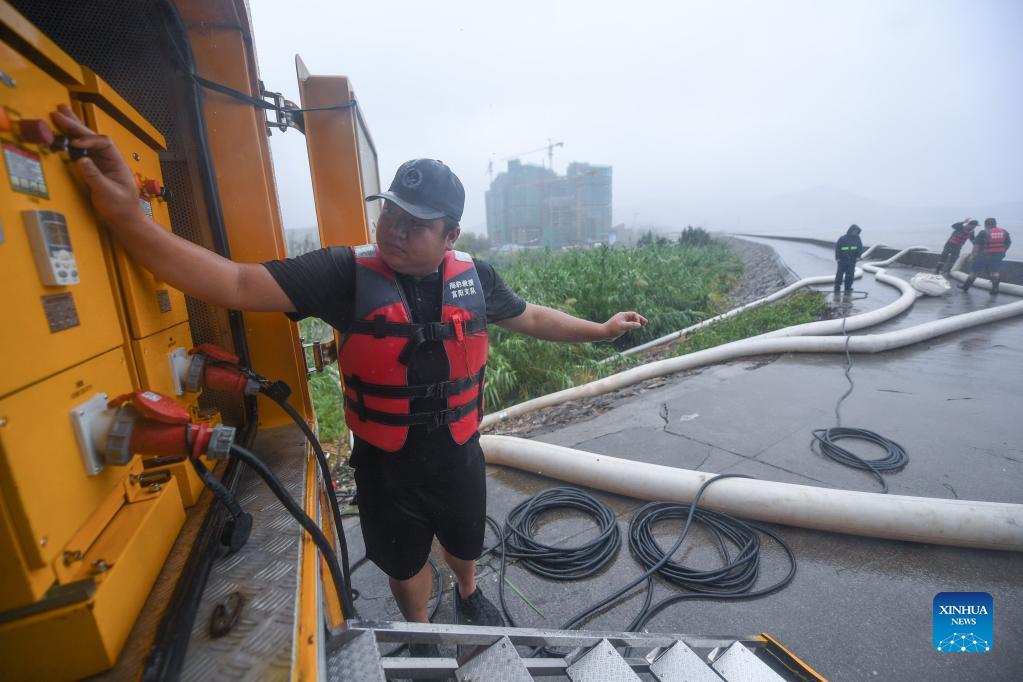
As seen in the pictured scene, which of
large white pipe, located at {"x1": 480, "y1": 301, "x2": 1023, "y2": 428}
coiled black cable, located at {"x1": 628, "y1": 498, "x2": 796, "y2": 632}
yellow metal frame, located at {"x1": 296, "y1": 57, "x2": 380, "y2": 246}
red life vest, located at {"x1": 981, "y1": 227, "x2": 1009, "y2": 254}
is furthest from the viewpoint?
red life vest, located at {"x1": 981, "y1": 227, "x2": 1009, "y2": 254}

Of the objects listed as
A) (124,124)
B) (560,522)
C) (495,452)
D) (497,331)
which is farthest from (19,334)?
(497,331)

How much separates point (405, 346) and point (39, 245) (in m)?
1.00

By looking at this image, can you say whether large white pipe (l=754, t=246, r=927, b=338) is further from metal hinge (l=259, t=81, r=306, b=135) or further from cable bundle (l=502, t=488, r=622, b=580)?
metal hinge (l=259, t=81, r=306, b=135)

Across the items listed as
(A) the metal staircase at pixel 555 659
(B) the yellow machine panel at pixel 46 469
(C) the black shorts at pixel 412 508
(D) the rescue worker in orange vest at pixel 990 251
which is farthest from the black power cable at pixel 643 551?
(D) the rescue worker in orange vest at pixel 990 251

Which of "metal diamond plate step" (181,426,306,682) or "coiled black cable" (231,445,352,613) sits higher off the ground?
"coiled black cable" (231,445,352,613)

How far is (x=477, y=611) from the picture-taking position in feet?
7.64

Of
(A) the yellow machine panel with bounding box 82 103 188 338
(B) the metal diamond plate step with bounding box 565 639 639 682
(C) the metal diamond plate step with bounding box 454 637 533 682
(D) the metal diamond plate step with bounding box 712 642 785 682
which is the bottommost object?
(D) the metal diamond plate step with bounding box 712 642 785 682

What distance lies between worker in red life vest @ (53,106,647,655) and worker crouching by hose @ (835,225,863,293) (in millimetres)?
12392

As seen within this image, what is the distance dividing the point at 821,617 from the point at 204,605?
9.05 ft

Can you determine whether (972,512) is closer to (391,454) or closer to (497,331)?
(391,454)

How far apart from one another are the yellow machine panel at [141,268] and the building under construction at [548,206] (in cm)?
4805

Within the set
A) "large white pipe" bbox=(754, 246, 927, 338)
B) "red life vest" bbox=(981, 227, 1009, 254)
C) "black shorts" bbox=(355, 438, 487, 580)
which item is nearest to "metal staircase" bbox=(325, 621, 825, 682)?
"black shorts" bbox=(355, 438, 487, 580)

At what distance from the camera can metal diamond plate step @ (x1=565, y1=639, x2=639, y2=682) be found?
175 centimetres

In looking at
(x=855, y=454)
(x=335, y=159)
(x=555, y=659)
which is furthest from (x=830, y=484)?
(x=335, y=159)
